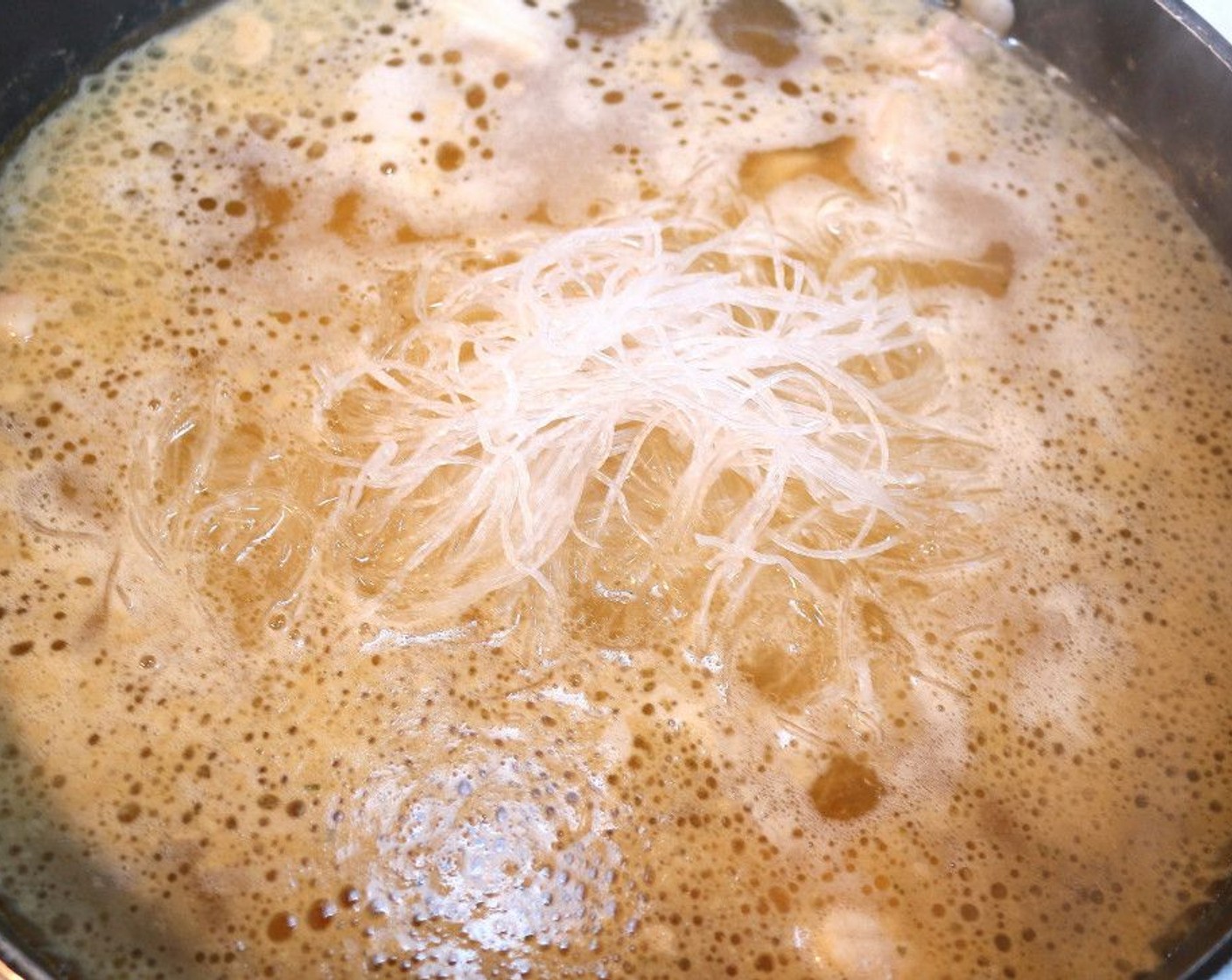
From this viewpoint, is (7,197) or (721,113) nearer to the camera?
(7,197)

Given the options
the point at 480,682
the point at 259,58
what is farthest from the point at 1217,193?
the point at 259,58

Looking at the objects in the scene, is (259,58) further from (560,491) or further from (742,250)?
(560,491)

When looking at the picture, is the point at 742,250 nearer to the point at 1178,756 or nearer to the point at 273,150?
the point at 273,150

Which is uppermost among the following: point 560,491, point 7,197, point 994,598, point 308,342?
point 994,598

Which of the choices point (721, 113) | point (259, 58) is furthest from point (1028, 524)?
point (259, 58)

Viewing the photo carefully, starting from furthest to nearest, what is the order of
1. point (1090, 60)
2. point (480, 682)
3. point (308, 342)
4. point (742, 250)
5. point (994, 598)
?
1. point (1090, 60)
2. point (742, 250)
3. point (308, 342)
4. point (994, 598)
5. point (480, 682)

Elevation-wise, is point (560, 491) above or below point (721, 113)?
below

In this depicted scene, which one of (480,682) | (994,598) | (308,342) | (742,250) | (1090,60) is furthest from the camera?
(1090,60)
